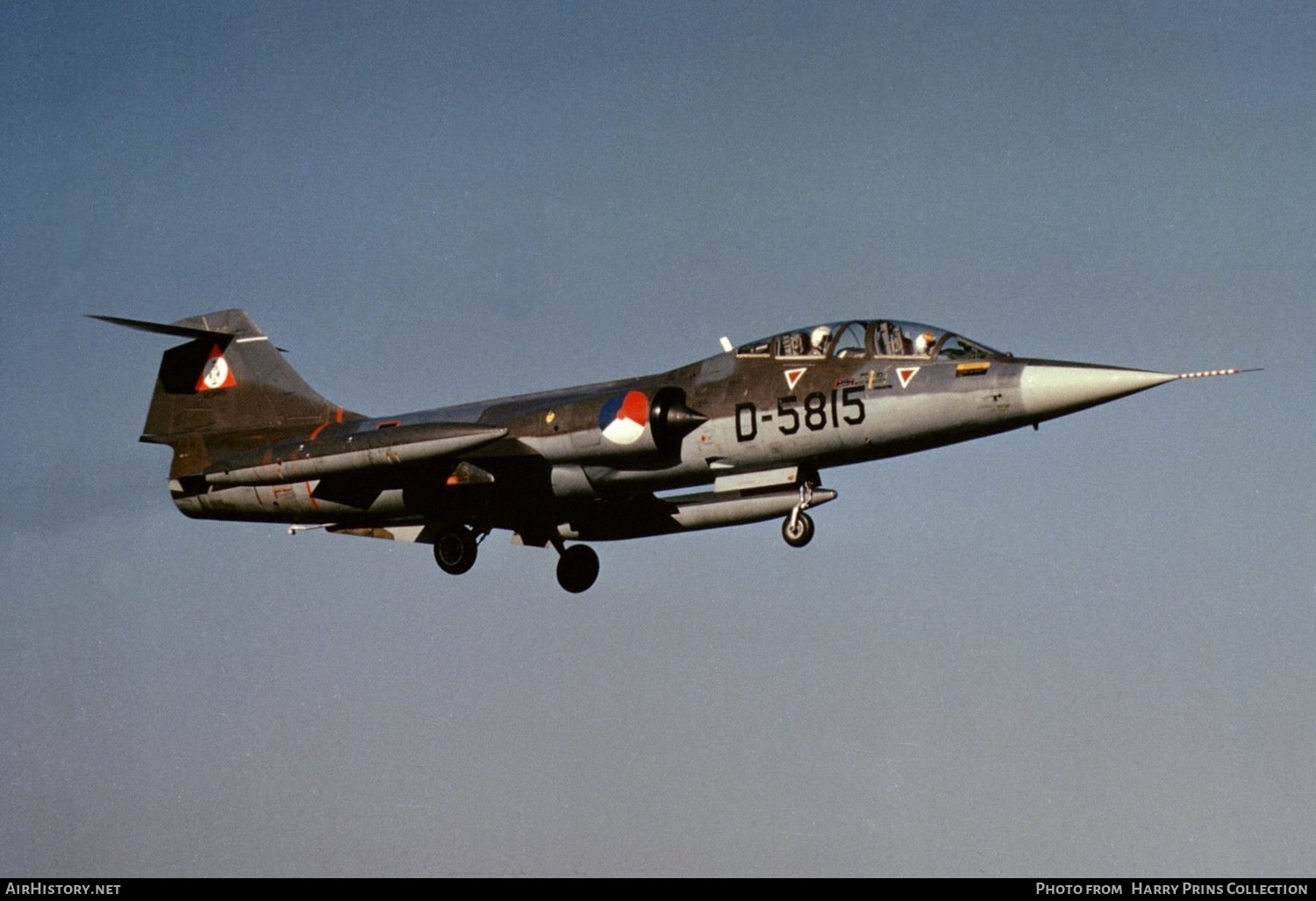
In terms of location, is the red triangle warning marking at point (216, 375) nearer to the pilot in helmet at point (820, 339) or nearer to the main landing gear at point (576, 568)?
the main landing gear at point (576, 568)

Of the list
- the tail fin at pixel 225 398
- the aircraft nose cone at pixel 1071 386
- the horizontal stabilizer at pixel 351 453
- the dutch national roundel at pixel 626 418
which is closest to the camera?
the aircraft nose cone at pixel 1071 386

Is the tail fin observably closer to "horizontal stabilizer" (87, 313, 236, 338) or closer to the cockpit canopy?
"horizontal stabilizer" (87, 313, 236, 338)

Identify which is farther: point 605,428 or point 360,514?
→ point 360,514

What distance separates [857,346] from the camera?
21.0 meters

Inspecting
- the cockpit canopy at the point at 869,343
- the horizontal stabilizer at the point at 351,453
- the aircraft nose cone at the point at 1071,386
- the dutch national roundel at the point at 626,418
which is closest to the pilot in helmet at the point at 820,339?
the cockpit canopy at the point at 869,343

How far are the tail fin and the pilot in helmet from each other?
334 inches

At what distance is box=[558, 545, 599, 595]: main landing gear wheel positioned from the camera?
24891 mm

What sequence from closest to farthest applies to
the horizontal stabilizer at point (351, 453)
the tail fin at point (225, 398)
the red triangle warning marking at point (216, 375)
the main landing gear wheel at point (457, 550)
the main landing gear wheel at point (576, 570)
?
the horizontal stabilizer at point (351, 453), the main landing gear wheel at point (457, 550), the main landing gear wheel at point (576, 570), the tail fin at point (225, 398), the red triangle warning marking at point (216, 375)

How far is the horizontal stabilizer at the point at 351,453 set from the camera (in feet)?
71.2

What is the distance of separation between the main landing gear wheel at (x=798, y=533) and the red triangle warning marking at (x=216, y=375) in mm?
10736
